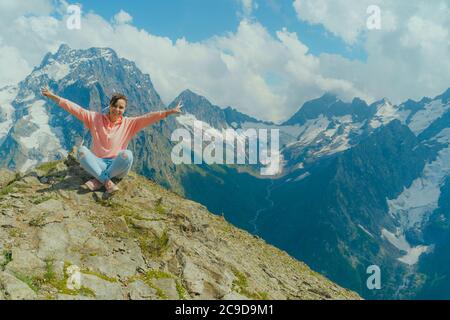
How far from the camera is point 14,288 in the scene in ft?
42.2

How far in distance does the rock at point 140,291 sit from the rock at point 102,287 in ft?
1.18

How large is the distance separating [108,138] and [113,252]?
6012mm

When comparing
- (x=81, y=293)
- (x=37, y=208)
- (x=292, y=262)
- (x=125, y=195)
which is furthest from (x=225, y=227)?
(x=81, y=293)

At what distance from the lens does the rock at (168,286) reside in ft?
49.9

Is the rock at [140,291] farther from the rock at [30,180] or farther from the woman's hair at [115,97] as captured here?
the rock at [30,180]

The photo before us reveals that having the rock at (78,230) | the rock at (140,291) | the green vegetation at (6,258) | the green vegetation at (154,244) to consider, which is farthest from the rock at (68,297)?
the green vegetation at (154,244)

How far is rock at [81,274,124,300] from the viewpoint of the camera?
14.2 metres

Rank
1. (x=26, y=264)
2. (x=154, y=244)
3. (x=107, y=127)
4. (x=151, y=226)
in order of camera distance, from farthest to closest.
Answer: (x=107, y=127), (x=151, y=226), (x=154, y=244), (x=26, y=264)

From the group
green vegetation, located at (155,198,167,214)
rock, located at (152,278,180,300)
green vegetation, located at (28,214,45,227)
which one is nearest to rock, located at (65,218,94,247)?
green vegetation, located at (28,214,45,227)

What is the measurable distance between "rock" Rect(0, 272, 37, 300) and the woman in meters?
7.70

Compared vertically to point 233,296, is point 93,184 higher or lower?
higher

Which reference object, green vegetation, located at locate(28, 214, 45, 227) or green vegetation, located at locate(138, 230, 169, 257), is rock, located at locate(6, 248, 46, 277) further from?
green vegetation, located at locate(138, 230, 169, 257)

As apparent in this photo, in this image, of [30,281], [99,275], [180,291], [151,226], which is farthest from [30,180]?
[180,291]

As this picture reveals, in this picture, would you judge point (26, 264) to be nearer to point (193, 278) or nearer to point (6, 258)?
point (6, 258)
